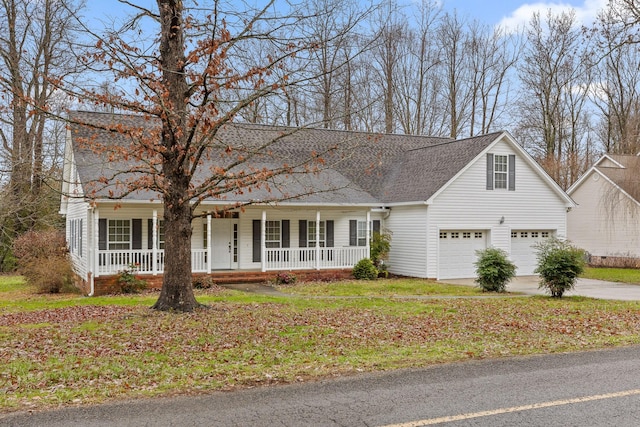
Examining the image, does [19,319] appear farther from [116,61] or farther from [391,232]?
[391,232]

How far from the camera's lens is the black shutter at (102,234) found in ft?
64.5

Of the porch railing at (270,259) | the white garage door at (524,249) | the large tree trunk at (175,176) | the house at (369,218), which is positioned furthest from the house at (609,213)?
the large tree trunk at (175,176)

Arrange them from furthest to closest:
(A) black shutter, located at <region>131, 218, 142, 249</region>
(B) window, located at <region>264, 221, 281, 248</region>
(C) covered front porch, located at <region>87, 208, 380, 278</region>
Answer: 1. (B) window, located at <region>264, 221, 281, 248</region>
2. (A) black shutter, located at <region>131, 218, 142, 249</region>
3. (C) covered front porch, located at <region>87, 208, 380, 278</region>

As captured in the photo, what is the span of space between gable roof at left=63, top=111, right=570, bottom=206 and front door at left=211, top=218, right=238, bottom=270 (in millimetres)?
1675

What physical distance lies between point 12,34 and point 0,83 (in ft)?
83.6

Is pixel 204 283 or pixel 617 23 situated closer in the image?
pixel 617 23

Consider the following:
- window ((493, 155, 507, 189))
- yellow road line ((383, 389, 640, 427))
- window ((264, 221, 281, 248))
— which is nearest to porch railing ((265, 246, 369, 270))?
window ((264, 221, 281, 248))

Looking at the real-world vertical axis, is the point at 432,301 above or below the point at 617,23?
below

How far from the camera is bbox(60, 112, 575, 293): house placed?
68.1 ft

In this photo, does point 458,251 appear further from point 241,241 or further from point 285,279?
point 241,241

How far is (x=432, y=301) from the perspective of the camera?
1556 centimetres

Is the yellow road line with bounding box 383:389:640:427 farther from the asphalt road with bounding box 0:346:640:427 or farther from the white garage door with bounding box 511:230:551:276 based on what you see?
the white garage door with bounding box 511:230:551:276

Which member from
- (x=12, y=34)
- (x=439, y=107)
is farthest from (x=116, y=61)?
(x=439, y=107)

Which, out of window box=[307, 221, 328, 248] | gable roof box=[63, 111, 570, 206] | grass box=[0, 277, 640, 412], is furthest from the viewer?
window box=[307, 221, 328, 248]
